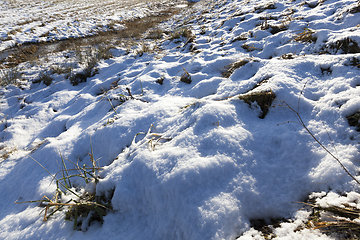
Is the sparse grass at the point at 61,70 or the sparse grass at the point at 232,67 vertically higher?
the sparse grass at the point at 232,67

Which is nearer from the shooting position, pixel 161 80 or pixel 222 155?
pixel 222 155

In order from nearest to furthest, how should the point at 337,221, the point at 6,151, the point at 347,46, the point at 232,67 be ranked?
the point at 337,221, the point at 347,46, the point at 232,67, the point at 6,151

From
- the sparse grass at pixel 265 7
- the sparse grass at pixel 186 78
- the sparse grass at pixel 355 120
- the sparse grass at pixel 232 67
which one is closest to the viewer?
the sparse grass at pixel 355 120

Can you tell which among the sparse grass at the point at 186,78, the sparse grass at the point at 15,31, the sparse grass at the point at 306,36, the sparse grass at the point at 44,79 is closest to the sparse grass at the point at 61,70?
the sparse grass at the point at 44,79

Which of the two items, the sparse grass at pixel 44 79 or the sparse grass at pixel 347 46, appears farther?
the sparse grass at pixel 44 79

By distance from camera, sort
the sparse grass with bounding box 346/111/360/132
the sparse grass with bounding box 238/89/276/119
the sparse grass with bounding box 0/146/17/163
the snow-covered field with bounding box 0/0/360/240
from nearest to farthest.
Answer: the snow-covered field with bounding box 0/0/360/240 → the sparse grass with bounding box 346/111/360/132 → the sparse grass with bounding box 238/89/276/119 → the sparse grass with bounding box 0/146/17/163

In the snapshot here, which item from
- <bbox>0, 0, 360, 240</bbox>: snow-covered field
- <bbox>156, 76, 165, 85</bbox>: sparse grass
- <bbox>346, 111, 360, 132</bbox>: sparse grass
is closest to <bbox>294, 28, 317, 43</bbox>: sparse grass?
<bbox>0, 0, 360, 240</bbox>: snow-covered field

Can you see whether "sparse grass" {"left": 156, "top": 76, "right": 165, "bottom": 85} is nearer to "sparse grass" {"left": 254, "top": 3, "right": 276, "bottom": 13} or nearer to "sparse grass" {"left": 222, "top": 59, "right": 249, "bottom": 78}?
"sparse grass" {"left": 222, "top": 59, "right": 249, "bottom": 78}

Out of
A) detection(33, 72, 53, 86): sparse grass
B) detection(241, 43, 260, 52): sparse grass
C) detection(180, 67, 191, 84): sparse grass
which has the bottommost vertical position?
detection(33, 72, 53, 86): sparse grass

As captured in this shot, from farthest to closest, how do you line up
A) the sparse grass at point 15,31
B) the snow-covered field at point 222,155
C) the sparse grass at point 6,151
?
the sparse grass at point 15,31 → the sparse grass at point 6,151 → the snow-covered field at point 222,155

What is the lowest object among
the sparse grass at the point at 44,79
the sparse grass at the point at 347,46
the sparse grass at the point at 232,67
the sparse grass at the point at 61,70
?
the sparse grass at the point at 44,79

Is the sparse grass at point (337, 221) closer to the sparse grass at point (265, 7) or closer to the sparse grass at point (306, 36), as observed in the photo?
the sparse grass at point (306, 36)

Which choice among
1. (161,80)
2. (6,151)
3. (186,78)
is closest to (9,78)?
(6,151)

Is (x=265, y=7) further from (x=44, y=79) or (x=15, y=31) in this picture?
(x=15, y=31)
